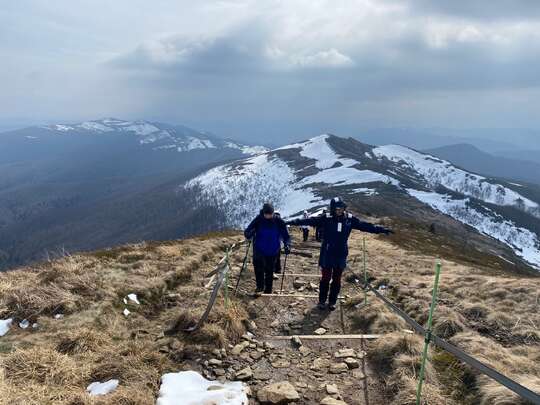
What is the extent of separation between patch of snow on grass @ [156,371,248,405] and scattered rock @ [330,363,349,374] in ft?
5.83

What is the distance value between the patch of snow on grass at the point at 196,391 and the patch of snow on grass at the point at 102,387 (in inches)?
28.3

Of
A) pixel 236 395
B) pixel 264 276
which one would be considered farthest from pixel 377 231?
pixel 236 395

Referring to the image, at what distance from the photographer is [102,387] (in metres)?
5.93

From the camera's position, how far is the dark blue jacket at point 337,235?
10.6m

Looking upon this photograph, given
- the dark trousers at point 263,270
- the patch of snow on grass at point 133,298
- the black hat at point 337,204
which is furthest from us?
the dark trousers at point 263,270

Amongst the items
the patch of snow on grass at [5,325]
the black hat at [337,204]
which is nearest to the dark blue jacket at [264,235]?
the black hat at [337,204]

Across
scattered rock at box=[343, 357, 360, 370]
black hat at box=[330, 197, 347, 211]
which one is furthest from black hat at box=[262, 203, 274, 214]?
scattered rock at box=[343, 357, 360, 370]

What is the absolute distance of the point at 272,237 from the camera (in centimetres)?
1144

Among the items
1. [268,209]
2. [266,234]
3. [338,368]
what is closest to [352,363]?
Answer: [338,368]

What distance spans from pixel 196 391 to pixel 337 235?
577 centimetres

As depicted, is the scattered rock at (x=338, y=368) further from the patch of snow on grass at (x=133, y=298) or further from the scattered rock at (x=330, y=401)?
the patch of snow on grass at (x=133, y=298)

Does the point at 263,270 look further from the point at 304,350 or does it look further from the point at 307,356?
the point at 307,356

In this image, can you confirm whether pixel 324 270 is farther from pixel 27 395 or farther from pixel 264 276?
pixel 27 395

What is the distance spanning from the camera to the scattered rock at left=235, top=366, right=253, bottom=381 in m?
6.69
